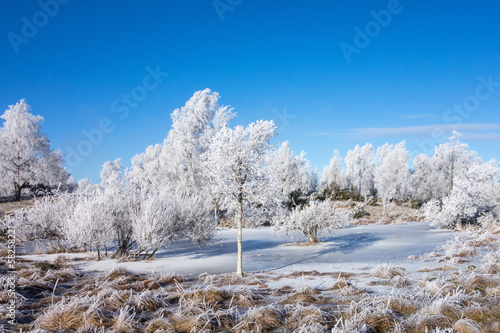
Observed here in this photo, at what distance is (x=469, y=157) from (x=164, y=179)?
48046 mm

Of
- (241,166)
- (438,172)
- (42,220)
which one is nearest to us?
(241,166)

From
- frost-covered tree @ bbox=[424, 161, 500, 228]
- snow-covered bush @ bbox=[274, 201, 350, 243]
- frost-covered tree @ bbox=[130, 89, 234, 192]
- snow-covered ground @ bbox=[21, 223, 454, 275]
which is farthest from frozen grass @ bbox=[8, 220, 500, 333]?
frost-covered tree @ bbox=[130, 89, 234, 192]

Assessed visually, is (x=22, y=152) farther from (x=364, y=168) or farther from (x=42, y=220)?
(x=364, y=168)

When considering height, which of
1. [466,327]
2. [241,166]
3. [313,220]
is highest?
[241,166]

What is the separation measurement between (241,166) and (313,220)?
27.0ft

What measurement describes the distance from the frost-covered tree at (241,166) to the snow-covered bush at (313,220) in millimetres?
6976

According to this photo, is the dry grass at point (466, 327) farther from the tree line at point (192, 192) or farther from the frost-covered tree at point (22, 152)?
the frost-covered tree at point (22, 152)

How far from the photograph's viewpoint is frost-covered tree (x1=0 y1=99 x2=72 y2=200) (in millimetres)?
29734

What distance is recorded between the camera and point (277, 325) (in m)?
5.16

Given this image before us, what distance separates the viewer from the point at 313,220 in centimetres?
1641

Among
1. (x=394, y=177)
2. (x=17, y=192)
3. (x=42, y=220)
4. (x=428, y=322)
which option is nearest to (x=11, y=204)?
(x=17, y=192)

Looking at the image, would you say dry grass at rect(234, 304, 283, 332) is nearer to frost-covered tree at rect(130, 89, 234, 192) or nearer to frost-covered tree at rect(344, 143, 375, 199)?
frost-covered tree at rect(130, 89, 234, 192)

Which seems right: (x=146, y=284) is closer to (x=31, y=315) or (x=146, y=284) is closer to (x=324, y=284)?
(x=31, y=315)

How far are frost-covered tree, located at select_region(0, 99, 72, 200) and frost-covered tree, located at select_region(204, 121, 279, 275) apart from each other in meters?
26.5
